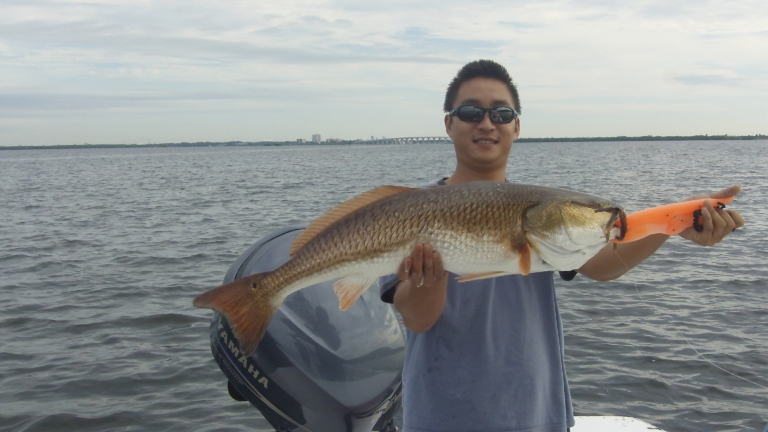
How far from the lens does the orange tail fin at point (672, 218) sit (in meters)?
2.67

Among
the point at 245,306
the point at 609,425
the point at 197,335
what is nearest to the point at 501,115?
the point at 245,306

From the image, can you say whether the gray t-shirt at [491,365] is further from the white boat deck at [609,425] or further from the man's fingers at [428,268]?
the white boat deck at [609,425]

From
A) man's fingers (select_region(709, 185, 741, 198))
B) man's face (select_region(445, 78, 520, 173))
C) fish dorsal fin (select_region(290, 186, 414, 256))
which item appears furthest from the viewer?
man's face (select_region(445, 78, 520, 173))

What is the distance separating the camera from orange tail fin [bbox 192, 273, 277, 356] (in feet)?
9.77

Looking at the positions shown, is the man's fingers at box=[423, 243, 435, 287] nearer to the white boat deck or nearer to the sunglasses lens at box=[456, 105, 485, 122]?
the sunglasses lens at box=[456, 105, 485, 122]

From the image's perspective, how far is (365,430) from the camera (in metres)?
4.04

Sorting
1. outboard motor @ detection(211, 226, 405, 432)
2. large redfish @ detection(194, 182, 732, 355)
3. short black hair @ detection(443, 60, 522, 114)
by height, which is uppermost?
short black hair @ detection(443, 60, 522, 114)

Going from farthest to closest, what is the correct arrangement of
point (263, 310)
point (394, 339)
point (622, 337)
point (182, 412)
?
point (622, 337) → point (182, 412) → point (394, 339) → point (263, 310)

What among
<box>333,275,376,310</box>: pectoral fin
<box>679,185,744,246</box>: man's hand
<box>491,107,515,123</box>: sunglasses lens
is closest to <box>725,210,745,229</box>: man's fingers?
<box>679,185,744,246</box>: man's hand

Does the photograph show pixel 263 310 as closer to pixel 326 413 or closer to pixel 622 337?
pixel 326 413

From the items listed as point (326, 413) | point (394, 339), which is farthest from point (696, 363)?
point (326, 413)

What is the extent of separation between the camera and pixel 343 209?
119 inches

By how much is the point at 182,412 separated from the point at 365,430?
400cm

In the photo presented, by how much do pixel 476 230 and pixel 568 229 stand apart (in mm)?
433
